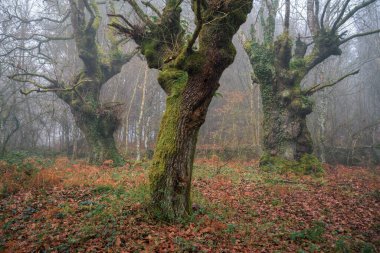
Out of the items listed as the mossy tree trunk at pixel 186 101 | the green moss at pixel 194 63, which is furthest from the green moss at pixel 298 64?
the green moss at pixel 194 63

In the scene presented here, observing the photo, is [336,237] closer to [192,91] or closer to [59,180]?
[192,91]

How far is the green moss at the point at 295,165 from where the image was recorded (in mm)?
11875

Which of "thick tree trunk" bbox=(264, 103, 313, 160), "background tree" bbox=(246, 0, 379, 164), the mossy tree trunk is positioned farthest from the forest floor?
"background tree" bbox=(246, 0, 379, 164)

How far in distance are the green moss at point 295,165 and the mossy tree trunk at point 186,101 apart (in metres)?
7.41

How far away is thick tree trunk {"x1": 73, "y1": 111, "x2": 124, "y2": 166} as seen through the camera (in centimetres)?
1386

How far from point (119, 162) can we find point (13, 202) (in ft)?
23.2

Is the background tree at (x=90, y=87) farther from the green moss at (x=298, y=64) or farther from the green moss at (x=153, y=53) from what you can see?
the green moss at (x=298, y=64)

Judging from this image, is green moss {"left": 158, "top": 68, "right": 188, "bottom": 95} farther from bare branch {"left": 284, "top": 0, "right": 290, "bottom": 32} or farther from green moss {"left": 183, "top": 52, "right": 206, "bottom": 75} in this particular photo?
bare branch {"left": 284, "top": 0, "right": 290, "bottom": 32}

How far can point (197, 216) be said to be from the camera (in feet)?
20.1

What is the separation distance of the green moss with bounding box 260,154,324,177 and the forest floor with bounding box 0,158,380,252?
5.76 feet

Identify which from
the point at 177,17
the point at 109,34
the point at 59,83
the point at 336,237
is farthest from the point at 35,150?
the point at 336,237

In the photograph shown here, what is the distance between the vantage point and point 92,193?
796 cm

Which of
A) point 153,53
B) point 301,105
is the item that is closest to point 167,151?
point 153,53

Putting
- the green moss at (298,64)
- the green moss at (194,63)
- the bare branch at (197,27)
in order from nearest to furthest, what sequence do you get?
the bare branch at (197,27), the green moss at (194,63), the green moss at (298,64)
